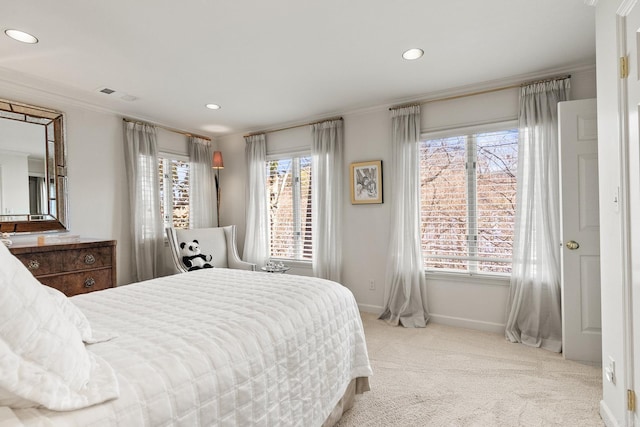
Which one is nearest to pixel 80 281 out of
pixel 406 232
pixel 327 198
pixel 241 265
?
pixel 241 265

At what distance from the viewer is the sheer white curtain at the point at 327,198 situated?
13.1 ft

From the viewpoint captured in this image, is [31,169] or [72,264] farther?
[31,169]

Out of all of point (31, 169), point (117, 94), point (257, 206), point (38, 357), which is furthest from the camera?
point (257, 206)

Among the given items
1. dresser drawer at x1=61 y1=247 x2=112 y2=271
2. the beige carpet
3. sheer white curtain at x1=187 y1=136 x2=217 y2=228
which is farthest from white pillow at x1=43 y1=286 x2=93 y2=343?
sheer white curtain at x1=187 y1=136 x2=217 y2=228

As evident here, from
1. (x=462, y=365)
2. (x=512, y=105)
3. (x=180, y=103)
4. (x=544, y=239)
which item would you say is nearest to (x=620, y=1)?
(x=512, y=105)

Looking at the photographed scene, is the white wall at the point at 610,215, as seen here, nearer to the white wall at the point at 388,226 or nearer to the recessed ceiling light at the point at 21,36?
the white wall at the point at 388,226

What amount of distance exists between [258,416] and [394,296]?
8.78 ft

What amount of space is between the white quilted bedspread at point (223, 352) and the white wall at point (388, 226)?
1873mm

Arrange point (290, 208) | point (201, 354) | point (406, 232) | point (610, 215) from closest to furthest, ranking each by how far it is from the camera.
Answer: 1. point (201, 354)
2. point (610, 215)
3. point (406, 232)
4. point (290, 208)

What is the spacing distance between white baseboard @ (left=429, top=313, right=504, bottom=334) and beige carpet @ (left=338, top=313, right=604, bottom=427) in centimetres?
14

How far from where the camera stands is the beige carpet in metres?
1.89

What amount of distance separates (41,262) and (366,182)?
3.18 metres

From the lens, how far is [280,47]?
8.05 ft

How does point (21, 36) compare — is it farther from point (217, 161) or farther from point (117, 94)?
point (217, 161)
